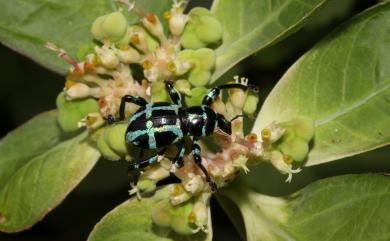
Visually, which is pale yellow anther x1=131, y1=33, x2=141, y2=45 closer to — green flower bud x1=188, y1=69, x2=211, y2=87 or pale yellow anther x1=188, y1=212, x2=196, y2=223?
green flower bud x1=188, y1=69, x2=211, y2=87

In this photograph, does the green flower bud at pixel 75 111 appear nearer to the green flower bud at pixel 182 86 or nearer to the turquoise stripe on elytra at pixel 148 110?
the turquoise stripe on elytra at pixel 148 110

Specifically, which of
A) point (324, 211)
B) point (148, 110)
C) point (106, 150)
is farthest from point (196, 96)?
point (324, 211)

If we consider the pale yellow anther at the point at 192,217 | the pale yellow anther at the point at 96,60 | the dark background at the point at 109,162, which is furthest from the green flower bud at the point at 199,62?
the dark background at the point at 109,162

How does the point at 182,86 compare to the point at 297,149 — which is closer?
the point at 297,149

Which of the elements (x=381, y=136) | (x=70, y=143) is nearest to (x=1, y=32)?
(x=70, y=143)

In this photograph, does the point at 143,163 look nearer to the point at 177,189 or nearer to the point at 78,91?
the point at 177,189

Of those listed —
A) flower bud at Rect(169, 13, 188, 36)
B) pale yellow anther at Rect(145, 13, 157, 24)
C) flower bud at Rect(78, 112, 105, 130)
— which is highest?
pale yellow anther at Rect(145, 13, 157, 24)

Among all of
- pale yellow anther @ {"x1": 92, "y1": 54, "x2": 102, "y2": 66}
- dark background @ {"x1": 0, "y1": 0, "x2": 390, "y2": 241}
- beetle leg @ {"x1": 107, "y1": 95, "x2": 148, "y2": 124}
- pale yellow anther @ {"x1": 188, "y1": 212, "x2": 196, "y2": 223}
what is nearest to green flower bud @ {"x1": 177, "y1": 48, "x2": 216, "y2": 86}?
beetle leg @ {"x1": 107, "y1": 95, "x2": 148, "y2": 124}

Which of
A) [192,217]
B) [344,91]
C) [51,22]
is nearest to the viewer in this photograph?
[192,217]
